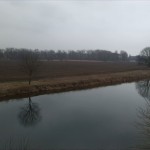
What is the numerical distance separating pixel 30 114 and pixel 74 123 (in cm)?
483

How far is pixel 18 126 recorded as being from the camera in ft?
49.6

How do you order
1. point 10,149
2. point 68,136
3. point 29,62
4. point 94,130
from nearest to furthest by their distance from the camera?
point 10,149 < point 68,136 < point 94,130 < point 29,62

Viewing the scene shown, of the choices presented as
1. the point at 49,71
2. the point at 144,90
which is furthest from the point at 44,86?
the point at 49,71

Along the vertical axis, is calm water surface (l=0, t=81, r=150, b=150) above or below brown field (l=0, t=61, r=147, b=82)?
below

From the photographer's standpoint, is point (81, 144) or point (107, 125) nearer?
point (81, 144)

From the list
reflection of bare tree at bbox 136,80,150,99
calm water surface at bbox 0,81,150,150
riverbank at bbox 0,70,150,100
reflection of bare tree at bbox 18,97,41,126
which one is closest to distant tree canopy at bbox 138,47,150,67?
riverbank at bbox 0,70,150,100

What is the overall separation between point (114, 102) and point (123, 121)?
21.5 feet

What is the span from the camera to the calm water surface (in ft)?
39.6

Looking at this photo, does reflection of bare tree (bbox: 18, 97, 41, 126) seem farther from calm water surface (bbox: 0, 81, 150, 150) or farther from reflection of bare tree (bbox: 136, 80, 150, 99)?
reflection of bare tree (bbox: 136, 80, 150, 99)

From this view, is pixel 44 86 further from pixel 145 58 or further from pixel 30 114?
pixel 145 58

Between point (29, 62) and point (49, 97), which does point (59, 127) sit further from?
point (29, 62)

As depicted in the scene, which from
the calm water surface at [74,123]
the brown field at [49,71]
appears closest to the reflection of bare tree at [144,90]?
the calm water surface at [74,123]

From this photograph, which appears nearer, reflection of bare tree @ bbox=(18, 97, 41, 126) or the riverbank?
reflection of bare tree @ bbox=(18, 97, 41, 126)

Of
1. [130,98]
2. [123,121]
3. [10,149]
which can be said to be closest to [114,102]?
[130,98]
